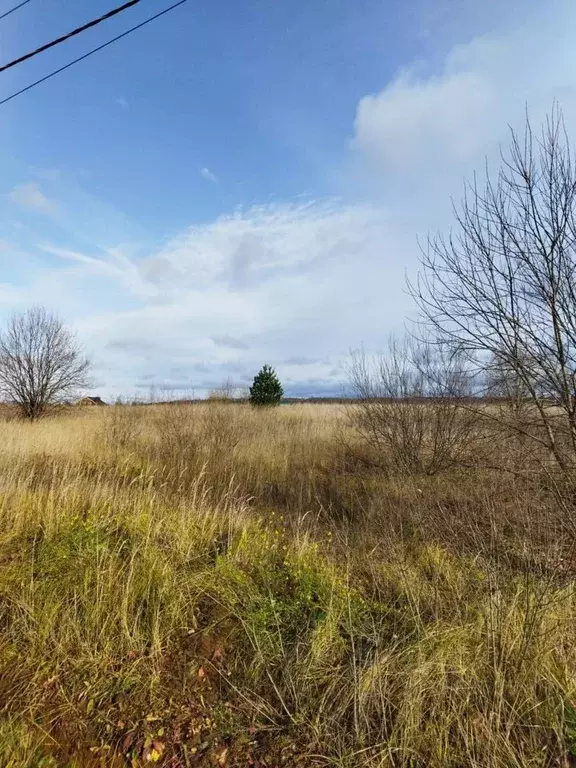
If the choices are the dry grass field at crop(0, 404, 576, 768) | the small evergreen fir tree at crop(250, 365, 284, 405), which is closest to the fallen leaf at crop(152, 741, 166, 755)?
the dry grass field at crop(0, 404, 576, 768)

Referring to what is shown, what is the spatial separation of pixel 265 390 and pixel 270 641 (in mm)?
18855

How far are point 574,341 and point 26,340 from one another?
69.5ft

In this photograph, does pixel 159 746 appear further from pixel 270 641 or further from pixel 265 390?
pixel 265 390

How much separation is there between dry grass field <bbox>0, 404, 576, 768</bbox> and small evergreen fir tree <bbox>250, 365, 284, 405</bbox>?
16358 millimetres

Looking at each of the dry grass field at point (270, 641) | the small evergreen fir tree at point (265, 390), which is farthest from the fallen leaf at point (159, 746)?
the small evergreen fir tree at point (265, 390)

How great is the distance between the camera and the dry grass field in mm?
1972

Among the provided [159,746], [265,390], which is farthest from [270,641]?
[265,390]

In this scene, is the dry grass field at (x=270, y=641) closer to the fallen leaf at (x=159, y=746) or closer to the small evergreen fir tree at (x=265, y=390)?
the fallen leaf at (x=159, y=746)

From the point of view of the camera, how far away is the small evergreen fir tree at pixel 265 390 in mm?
21250

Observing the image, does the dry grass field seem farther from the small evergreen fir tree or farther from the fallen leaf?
the small evergreen fir tree

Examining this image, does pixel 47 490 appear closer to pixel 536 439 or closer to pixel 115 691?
pixel 115 691

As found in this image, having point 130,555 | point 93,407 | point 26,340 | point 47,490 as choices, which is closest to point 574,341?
point 130,555

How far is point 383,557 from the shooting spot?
401cm

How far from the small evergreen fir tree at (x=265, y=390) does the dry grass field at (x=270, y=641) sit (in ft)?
53.7
